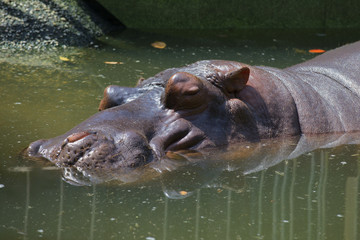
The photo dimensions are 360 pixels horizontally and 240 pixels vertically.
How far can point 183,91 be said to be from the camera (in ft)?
14.6

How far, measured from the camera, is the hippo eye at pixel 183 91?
445 centimetres

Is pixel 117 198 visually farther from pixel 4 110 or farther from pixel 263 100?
pixel 4 110

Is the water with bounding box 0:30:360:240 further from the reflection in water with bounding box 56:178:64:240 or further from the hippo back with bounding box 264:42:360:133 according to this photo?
the hippo back with bounding box 264:42:360:133

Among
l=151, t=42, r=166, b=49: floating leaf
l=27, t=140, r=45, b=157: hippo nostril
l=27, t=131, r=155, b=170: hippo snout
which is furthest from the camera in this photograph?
l=151, t=42, r=166, b=49: floating leaf

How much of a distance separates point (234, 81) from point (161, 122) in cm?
63

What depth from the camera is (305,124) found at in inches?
197

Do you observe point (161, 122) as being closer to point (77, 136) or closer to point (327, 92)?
point (77, 136)

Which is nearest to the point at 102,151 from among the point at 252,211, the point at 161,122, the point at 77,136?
the point at 77,136

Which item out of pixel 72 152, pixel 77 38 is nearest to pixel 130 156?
pixel 72 152

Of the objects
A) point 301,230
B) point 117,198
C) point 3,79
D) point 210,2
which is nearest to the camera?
point 301,230

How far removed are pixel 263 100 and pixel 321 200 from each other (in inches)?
47.4

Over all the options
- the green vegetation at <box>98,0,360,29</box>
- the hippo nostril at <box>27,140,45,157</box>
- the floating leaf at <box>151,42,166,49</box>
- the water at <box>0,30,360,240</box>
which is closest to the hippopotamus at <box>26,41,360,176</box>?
the hippo nostril at <box>27,140,45,157</box>

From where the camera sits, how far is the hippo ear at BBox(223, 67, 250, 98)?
15.3 ft

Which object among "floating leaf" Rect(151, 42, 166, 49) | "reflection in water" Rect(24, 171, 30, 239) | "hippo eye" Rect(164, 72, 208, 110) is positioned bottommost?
"floating leaf" Rect(151, 42, 166, 49)
